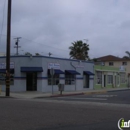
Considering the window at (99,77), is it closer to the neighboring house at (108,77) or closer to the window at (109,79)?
the neighboring house at (108,77)

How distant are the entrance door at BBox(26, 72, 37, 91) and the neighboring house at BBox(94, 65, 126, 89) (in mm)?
13143

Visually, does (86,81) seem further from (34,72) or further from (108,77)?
(34,72)

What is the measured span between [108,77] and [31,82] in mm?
19115

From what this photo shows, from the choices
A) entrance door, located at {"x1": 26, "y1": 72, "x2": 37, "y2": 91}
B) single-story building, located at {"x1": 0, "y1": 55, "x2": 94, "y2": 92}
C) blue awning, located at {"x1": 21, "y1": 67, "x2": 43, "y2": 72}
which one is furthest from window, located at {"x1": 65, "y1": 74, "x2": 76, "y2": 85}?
blue awning, located at {"x1": 21, "y1": 67, "x2": 43, "y2": 72}

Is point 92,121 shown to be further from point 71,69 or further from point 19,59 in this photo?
point 71,69

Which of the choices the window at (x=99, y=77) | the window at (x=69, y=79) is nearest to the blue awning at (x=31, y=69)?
the window at (x=69, y=79)

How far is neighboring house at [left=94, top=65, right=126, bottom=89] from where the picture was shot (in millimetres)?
48125

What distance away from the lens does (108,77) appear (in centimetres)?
5219

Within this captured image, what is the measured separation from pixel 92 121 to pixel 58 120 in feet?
4.55

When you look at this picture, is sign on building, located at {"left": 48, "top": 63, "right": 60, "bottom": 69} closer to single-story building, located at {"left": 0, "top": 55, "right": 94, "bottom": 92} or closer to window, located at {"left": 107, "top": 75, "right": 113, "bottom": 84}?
single-story building, located at {"left": 0, "top": 55, "right": 94, "bottom": 92}

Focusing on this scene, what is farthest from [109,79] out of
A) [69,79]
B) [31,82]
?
[31,82]

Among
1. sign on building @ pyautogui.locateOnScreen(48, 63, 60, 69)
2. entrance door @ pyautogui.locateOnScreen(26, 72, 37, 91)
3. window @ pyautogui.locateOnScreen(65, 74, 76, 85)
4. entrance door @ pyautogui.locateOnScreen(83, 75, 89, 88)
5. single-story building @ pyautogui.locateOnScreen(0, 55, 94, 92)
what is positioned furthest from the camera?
entrance door @ pyautogui.locateOnScreen(83, 75, 89, 88)

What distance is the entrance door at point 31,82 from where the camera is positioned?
36.4m

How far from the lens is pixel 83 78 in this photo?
144 feet
